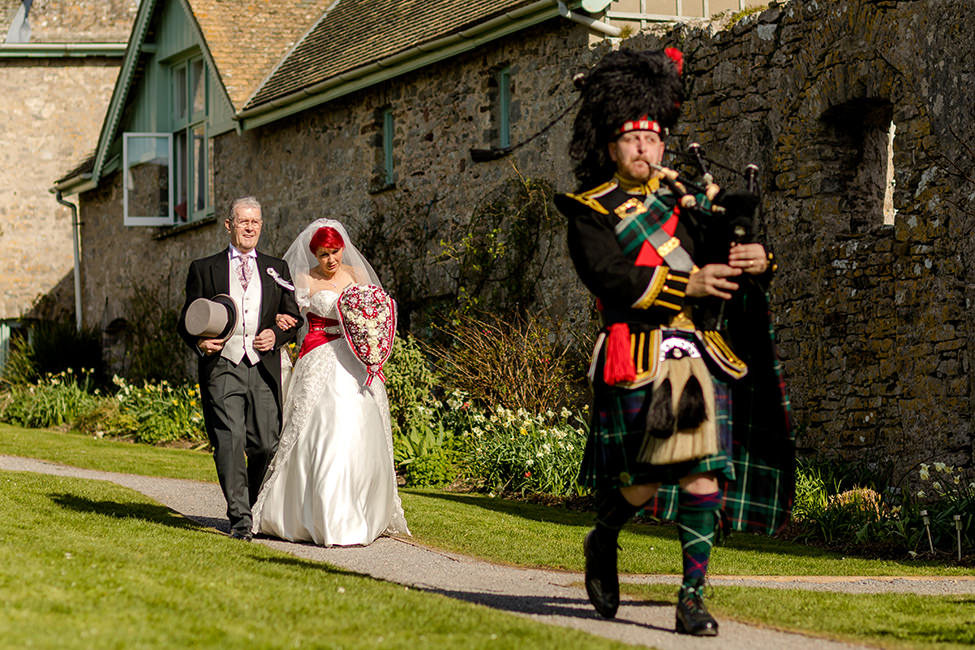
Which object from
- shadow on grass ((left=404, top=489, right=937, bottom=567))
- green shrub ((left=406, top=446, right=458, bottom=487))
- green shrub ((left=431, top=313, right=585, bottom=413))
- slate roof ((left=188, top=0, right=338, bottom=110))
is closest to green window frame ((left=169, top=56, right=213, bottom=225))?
slate roof ((left=188, top=0, right=338, bottom=110))

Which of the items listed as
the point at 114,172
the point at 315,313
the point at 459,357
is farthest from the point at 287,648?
the point at 114,172

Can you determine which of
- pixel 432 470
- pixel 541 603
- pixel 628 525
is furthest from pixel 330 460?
pixel 432 470

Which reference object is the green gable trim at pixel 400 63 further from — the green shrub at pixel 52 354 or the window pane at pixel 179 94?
the green shrub at pixel 52 354

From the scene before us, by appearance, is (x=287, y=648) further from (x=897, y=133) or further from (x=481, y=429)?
(x=481, y=429)

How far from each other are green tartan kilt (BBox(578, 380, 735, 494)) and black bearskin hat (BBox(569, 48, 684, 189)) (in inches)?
38.9

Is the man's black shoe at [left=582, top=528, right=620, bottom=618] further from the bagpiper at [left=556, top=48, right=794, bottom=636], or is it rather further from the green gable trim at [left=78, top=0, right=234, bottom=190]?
the green gable trim at [left=78, top=0, right=234, bottom=190]

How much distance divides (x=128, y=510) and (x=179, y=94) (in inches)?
619

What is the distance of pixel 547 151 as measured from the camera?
49.5ft

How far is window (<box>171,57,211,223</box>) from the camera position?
23250 millimetres

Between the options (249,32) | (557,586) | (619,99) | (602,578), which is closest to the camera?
(619,99)

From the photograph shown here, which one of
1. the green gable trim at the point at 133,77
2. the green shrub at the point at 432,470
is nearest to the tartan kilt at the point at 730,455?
the green shrub at the point at 432,470

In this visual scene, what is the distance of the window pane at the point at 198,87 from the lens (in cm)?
2317

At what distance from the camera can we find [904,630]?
236 inches

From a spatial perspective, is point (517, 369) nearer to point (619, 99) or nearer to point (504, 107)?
point (504, 107)
